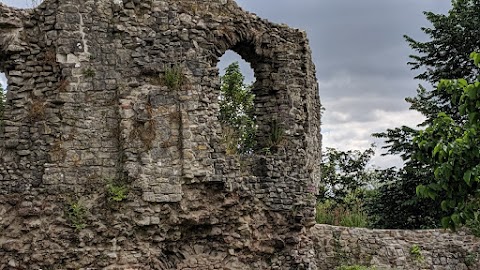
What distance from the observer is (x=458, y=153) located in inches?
242

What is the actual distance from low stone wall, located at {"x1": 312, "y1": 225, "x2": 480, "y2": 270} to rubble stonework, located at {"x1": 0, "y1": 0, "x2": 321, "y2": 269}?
3.74m

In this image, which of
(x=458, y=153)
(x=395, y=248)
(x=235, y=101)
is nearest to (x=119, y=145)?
(x=458, y=153)

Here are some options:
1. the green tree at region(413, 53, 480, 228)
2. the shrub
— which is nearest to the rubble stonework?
the shrub

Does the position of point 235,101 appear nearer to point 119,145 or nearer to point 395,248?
point 395,248

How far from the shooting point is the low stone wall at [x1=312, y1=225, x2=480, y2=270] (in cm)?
1449

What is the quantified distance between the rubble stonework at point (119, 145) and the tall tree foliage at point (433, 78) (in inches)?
356

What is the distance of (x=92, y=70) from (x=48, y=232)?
284 centimetres

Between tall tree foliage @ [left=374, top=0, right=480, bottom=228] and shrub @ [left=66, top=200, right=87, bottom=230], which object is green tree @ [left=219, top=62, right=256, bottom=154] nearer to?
tall tree foliage @ [left=374, top=0, right=480, bottom=228]

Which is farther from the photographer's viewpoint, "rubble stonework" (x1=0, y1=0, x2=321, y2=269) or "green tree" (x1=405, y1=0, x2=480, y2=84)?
"green tree" (x1=405, y1=0, x2=480, y2=84)

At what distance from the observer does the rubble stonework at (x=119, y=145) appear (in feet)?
31.8

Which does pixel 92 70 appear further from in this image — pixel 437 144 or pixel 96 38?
pixel 437 144

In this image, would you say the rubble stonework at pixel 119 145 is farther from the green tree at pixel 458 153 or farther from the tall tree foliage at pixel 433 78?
the tall tree foliage at pixel 433 78

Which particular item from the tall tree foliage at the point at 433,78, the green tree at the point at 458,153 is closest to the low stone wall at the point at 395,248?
the tall tree foliage at the point at 433,78

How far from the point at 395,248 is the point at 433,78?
7.08 m
